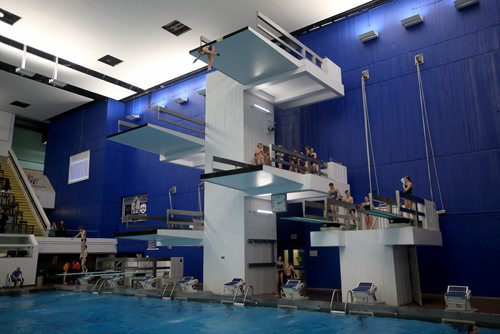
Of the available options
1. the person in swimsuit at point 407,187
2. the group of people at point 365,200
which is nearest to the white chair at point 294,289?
the group of people at point 365,200

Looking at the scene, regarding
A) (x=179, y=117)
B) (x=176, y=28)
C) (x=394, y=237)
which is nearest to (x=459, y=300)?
(x=394, y=237)

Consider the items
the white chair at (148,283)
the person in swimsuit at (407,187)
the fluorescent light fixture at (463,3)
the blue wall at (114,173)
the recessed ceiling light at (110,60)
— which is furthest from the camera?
the blue wall at (114,173)

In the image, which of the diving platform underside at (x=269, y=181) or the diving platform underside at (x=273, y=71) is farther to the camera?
the diving platform underside at (x=273, y=71)

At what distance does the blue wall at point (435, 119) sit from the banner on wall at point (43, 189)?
20.2 metres

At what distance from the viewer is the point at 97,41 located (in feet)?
63.5

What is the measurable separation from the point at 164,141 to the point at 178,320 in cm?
756

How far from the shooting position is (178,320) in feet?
34.2

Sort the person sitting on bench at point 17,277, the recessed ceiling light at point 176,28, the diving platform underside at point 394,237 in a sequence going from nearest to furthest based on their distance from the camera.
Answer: the diving platform underside at point 394,237, the recessed ceiling light at point 176,28, the person sitting on bench at point 17,277

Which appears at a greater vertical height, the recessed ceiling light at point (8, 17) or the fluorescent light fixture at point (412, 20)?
the recessed ceiling light at point (8, 17)

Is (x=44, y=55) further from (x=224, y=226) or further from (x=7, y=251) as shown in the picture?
(x=224, y=226)

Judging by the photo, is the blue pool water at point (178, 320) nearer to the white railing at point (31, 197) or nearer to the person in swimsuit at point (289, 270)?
the person in swimsuit at point (289, 270)

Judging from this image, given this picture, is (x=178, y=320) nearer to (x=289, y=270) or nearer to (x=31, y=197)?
(x=289, y=270)

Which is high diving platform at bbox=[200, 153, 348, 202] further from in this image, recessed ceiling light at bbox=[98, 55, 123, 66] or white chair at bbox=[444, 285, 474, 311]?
recessed ceiling light at bbox=[98, 55, 123, 66]

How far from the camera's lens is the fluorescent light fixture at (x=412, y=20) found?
1477 centimetres
